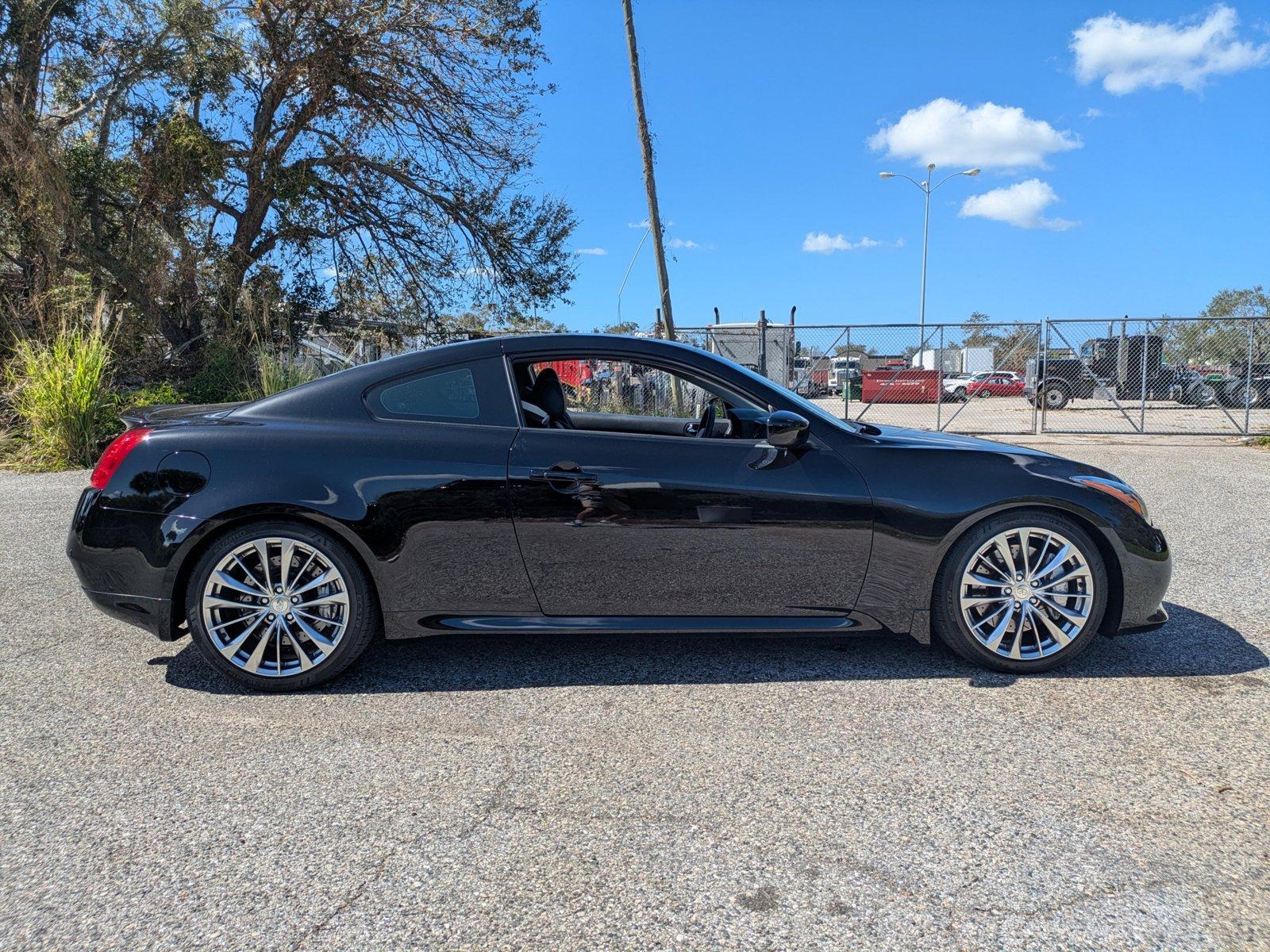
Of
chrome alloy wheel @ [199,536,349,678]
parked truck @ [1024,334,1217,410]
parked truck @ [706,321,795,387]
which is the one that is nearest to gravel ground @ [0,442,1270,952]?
chrome alloy wheel @ [199,536,349,678]

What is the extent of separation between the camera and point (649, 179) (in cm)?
1541

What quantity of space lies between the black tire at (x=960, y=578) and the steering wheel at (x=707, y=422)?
1.22m

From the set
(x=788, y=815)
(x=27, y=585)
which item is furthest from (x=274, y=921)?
(x=27, y=585)

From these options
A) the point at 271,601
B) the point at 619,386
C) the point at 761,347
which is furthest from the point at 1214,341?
the point at 271,601

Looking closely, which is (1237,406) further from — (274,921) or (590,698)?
(274,921)

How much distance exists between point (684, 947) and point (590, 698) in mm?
1504

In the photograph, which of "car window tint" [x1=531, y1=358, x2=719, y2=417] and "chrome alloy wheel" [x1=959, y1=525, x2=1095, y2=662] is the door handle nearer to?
"car window tint" [x1=531, y1=358, x2=719, y2=417]

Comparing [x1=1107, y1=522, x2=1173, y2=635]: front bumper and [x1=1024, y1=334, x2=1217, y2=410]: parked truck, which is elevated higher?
[x1=1024, y1=334, x2=1217, y2=410]: parked truck

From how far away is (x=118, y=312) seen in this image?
48.1ft

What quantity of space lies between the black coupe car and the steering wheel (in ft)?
1.74

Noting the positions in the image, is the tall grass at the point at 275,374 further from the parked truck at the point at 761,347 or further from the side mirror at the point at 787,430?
the side mirror at the point at 787,430

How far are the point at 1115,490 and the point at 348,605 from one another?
319 centimetres

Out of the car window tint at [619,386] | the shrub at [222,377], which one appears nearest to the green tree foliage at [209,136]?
the shrub at [222,377]

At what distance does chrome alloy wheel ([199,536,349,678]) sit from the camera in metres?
3.44
